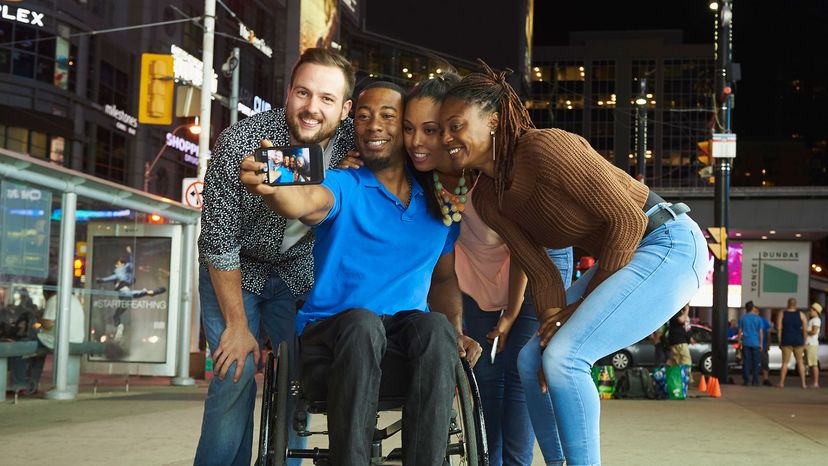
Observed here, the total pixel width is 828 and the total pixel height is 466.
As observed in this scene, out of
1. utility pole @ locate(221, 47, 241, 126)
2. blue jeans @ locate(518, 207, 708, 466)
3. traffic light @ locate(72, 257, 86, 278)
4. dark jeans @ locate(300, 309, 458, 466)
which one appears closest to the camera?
dark jeans @ locate(300, 309, 458, 466)

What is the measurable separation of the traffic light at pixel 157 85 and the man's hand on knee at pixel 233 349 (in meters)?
14.6

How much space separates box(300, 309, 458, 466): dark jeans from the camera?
3.19m

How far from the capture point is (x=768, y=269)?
31.4m

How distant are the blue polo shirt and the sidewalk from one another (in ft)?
12.0

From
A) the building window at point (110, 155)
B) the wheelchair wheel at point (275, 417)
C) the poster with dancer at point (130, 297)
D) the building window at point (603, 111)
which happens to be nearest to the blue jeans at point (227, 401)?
the wheelchair wheel at point (275, 417)

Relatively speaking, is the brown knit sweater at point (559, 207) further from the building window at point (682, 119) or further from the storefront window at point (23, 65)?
the building window at point (682, 119)

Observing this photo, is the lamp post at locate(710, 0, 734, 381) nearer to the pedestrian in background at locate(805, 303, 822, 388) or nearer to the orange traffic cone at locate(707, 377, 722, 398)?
the pedestrian in background at locate(805, 303, 822, 388)

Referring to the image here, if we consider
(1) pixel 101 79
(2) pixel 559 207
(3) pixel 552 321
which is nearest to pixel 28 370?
(3) pixel 552 321

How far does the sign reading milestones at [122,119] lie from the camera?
146 feet

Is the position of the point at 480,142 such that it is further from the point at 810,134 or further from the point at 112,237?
the point at 810,134

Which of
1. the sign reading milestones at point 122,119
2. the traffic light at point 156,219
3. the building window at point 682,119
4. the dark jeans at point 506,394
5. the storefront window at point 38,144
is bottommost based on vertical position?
the dark jeans at point 506,394

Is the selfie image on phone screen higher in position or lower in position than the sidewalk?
higher

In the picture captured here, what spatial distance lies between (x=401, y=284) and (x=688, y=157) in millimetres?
128272

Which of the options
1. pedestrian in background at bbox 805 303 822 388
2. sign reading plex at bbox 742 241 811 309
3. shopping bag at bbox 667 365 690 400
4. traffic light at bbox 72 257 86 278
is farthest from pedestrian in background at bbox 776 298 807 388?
traffic light at bbox 72 257 86 278
